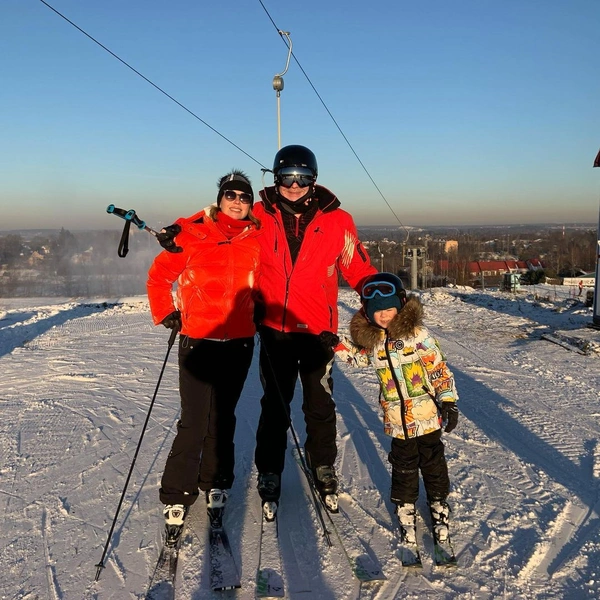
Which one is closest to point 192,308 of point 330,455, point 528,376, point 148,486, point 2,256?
point 330,455

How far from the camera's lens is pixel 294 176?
2.89 metres

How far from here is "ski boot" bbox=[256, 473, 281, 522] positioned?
115 inches

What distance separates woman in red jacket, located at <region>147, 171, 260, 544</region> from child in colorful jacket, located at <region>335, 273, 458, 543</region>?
29.3 inches

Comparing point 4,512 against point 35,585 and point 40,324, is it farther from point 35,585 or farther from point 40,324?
point 40,324

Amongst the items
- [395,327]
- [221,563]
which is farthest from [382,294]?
[221,563]

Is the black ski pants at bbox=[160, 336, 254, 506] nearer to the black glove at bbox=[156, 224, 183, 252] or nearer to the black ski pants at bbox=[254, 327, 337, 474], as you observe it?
the black ski pants at bbox=[254, 327, 337, 474]

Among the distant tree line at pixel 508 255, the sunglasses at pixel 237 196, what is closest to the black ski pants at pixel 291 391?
the sunglasses at pixel 237 196

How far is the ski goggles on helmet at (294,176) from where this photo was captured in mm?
2889

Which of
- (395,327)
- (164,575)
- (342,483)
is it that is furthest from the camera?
(342,483)

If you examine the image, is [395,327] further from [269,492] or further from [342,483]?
[342,483]

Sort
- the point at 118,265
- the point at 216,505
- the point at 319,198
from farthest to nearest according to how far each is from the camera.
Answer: the point at 118,265 → the point at 319,198 → the point at 216,505

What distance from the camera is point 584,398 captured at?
17.2ft

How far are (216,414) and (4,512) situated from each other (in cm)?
160

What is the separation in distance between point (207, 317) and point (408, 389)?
122cm
